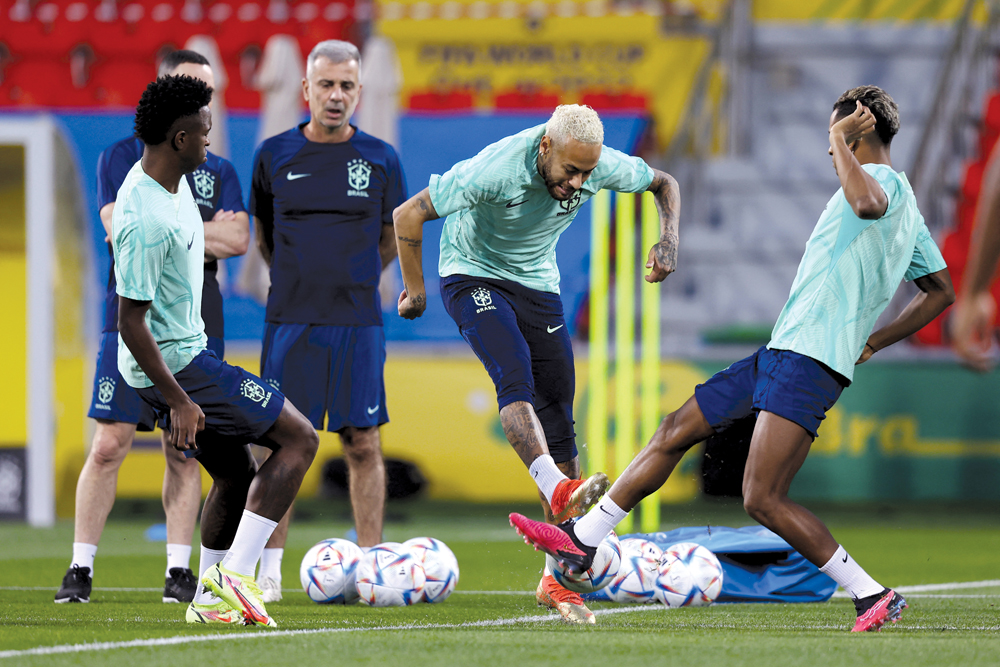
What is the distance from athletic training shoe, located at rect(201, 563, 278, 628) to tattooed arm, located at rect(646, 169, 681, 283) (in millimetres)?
1795

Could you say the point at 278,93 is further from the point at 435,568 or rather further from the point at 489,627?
the point at 489,627

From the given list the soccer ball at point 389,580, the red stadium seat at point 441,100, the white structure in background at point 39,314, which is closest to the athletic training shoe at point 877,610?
the soccer ball at point 389,580

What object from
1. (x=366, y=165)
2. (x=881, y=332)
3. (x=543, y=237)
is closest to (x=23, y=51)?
(x=366, y=165)

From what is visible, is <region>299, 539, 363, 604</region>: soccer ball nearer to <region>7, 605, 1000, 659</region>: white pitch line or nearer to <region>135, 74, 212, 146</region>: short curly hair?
<region>7, 605, 1000, 659</region>: white pitch line

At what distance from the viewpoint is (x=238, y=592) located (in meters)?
4.54

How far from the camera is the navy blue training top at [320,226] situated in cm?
608

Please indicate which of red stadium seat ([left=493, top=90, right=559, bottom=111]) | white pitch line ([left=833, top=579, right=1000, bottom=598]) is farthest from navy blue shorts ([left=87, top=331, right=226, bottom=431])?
red stadium seat ([left=493, top=90, right=559, bottom=111])

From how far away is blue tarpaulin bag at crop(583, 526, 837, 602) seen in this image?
19.3 ft

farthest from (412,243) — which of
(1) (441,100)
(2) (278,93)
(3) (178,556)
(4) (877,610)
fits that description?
(1) (441,100)

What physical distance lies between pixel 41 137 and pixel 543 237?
6669mm

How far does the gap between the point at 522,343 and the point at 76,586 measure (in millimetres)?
2044

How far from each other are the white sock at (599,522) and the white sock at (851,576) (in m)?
0.74

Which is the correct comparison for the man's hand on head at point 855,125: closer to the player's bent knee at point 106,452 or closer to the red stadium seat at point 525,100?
the player's bent knee at point 106,452

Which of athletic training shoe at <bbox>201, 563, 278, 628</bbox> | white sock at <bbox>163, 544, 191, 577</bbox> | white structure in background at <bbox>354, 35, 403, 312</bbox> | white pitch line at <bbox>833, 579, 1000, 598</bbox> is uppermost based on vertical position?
white structure in background at <bbox>354, 35, 403, 312</bbox>
